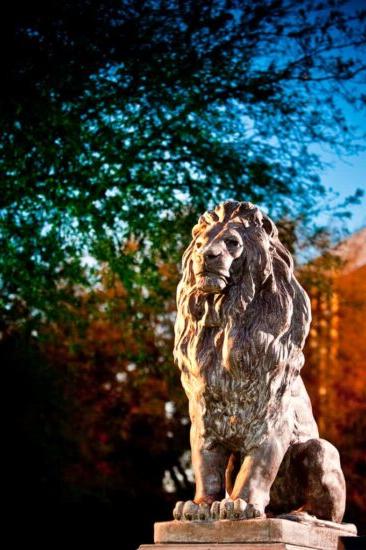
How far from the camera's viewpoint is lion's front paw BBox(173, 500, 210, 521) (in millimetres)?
5675

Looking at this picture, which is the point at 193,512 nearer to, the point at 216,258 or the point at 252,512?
the point at 252,512

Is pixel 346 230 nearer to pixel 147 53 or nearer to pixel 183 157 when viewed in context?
pixel 183 157

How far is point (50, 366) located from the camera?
65.6 ft

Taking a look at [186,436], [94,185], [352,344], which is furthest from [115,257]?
[352,344]

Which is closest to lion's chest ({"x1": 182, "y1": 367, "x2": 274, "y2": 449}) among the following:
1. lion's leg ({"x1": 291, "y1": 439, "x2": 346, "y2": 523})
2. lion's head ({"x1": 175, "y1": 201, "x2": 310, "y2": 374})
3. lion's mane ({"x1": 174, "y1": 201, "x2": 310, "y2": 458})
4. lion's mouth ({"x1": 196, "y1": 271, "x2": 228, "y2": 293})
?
lion's mane ({"x1": 174, "y1": 201, "x2": 310, "y2": 458})

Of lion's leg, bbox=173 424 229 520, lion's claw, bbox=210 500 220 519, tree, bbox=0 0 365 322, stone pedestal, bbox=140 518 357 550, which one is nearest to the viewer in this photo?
stone pedestal, bbox=140 518 357 550

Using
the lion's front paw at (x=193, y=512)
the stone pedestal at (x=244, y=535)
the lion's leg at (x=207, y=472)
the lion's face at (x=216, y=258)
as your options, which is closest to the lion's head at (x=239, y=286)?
the lion's face at (x=216, y=258)

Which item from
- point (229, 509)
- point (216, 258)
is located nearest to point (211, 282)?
point (216, 258)

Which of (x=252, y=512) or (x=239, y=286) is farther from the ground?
(x=239, y=286)

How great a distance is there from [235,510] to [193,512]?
26cm

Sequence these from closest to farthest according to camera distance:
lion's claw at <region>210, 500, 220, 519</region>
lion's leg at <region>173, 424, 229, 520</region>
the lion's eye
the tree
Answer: lion's claw at <region>210, 500, 220, 519</region>, lion's leg at <region>173, 424, 229, 520</region>, the lion's eye, the tree

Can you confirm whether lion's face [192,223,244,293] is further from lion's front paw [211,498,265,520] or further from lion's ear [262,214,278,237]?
lion's front paw [211,498,265,520]

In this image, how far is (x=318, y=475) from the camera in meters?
6.01

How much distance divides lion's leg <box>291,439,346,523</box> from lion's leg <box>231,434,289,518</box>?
0.21 meters
